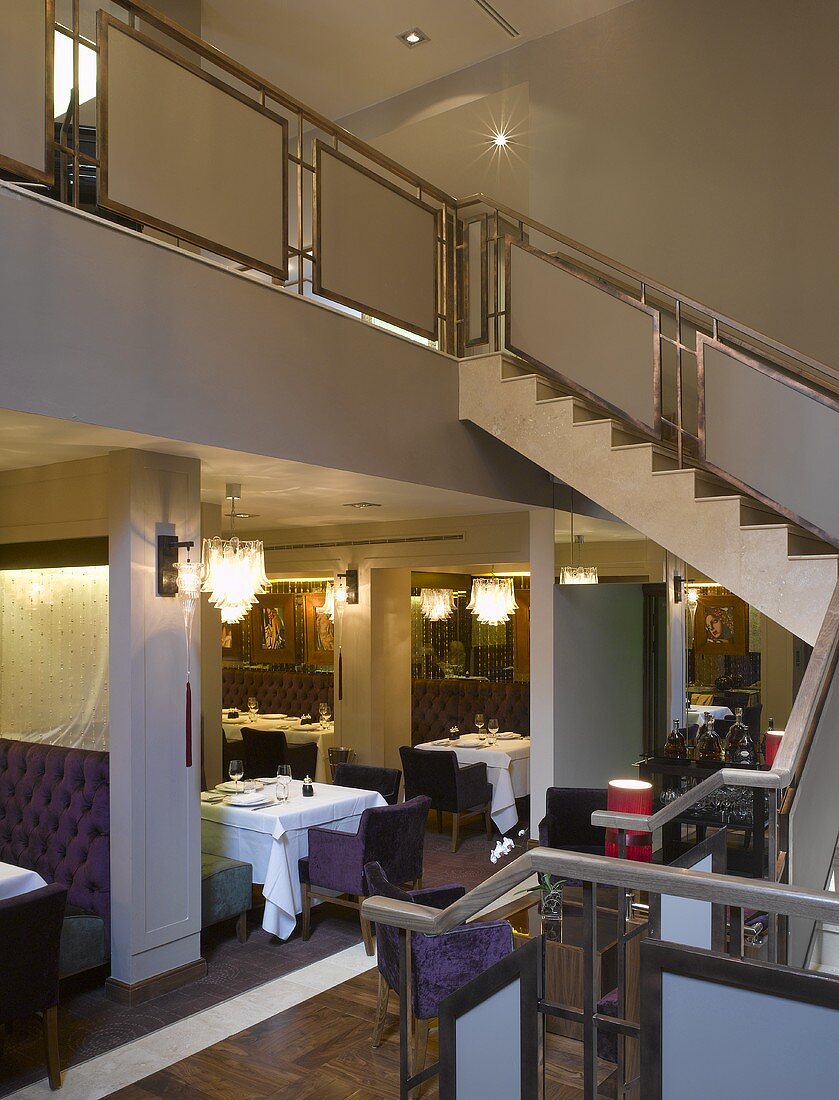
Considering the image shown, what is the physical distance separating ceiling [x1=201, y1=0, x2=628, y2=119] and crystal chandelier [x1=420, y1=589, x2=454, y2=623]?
5558 mm

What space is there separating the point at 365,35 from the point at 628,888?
7.94 metres

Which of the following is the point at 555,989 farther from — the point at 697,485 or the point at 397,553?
the point at 397,553

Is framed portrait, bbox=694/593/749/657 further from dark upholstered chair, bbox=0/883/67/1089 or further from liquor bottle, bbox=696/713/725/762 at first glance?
dark upholstered chair, bbox=0/883/67/1089

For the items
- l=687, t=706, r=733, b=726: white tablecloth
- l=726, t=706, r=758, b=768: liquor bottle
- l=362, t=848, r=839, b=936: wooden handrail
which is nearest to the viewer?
l=362, t=848, r=839, b=936: wooden handrail

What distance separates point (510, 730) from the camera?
9.01 metres

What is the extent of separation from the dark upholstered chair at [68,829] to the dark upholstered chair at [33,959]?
62 cm

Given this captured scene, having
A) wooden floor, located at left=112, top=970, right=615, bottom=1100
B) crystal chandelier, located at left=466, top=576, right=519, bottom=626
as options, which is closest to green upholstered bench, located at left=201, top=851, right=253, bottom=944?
wooden floor, located at left=112, top=970, right=615, bottom=1100

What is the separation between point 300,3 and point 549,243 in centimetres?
278

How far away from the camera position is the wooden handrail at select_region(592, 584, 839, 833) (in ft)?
8.84

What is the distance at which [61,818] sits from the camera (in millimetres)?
4867

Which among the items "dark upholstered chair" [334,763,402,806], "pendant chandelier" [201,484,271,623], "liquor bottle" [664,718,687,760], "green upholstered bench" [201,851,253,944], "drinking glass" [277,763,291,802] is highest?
"pendant chandelier" [201,484,271,623]

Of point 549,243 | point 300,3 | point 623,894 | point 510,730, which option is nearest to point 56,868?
point 623,894

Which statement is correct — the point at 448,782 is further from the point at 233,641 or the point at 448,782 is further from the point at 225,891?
the point at 233,641

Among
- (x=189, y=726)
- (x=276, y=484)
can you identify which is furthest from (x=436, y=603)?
(x=189, y=726)
